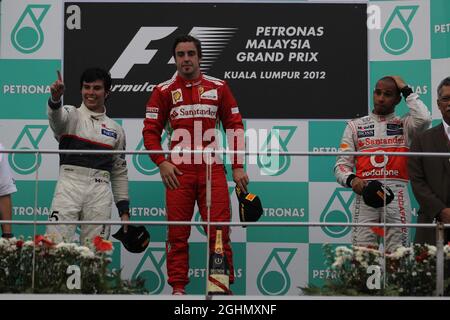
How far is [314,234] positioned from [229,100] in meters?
1.04

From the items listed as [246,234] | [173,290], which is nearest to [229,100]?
[246,234]

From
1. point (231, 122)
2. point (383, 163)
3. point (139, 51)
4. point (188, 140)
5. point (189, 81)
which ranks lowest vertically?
A: point (383, 163)

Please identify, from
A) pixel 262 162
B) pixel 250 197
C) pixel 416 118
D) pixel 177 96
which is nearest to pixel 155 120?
pixel 177 96

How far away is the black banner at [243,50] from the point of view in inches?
309

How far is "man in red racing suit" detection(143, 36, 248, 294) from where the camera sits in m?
6.41

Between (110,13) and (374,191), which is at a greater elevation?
(110,13)

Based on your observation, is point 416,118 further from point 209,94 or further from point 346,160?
point 209,94

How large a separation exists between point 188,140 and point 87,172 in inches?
25.8

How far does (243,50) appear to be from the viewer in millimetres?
7895

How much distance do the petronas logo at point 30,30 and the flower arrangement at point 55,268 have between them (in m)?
2.32

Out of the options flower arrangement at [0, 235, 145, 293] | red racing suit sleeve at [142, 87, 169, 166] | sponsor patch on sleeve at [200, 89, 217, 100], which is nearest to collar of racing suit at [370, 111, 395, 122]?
sponsor patch on sleeve at [200, 89, 217, 100]

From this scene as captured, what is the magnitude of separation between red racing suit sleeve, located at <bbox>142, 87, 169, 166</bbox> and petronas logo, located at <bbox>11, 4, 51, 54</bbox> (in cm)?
152

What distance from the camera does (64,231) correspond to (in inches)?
250

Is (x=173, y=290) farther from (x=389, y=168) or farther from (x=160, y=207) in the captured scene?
(x=389, y=168)
